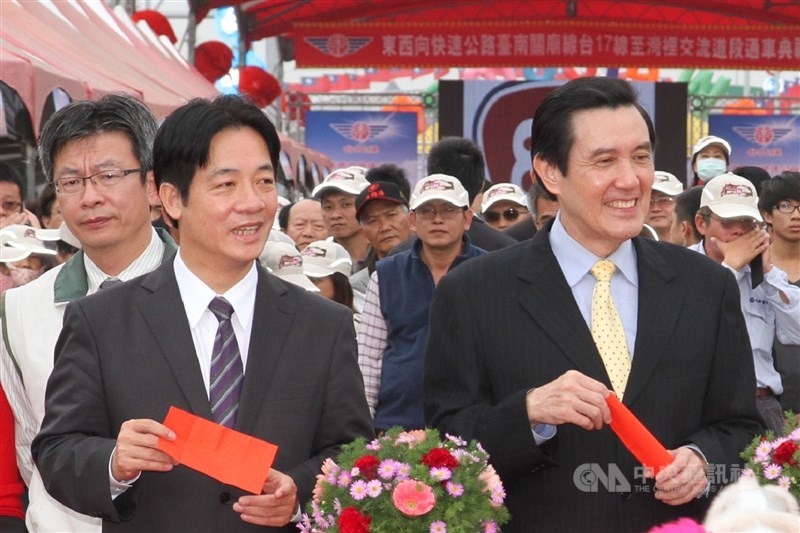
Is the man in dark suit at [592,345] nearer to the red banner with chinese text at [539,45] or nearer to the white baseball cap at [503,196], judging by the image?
the white baseball cap at [503,196]

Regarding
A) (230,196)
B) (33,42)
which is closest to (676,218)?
(230,196)

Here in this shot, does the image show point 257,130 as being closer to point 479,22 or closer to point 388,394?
point 388,394

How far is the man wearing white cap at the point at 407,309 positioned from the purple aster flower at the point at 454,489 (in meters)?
2.69

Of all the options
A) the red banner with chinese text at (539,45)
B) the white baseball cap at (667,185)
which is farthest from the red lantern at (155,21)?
the white baseball cap at (667,185)

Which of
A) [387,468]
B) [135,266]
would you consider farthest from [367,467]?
[135,266]

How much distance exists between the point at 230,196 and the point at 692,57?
71.7 ft

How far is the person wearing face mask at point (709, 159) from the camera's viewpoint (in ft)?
27.8

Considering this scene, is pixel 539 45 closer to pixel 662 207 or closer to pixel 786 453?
pixel 662 207

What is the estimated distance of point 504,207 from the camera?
8.84 meters

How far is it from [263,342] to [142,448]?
0.38m

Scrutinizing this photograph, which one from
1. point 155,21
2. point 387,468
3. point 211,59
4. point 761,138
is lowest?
point 387,468

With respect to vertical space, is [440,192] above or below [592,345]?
above

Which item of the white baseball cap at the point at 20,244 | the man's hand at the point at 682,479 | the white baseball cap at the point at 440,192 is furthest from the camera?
the white baseball cap at the point at 20,244

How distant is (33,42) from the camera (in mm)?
9359
